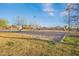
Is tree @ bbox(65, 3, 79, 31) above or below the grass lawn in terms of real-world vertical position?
above

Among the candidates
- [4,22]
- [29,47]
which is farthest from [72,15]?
[4,22]

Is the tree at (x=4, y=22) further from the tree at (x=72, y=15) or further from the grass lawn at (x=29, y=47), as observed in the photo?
the tree at (x=72, y=15)

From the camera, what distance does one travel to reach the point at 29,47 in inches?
59.1

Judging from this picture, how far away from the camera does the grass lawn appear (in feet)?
4.87

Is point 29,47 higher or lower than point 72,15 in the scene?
lower

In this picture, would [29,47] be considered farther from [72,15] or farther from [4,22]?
[72,15]

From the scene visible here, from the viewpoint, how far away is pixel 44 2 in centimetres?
150

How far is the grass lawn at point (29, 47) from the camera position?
1.48 meters

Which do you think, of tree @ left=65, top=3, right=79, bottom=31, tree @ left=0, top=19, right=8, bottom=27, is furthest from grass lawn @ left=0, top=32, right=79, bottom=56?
tree @ left=65, top=3, right=79, bottom=31

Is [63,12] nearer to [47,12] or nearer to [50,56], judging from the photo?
[47,12]

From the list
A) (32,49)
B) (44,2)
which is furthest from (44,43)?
(44,2)

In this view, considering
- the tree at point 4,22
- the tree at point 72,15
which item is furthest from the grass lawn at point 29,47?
the tree at point 72,15

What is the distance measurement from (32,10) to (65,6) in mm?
299

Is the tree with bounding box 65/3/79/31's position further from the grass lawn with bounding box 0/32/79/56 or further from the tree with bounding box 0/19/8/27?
the tree with bounding box 0/19/8/27
